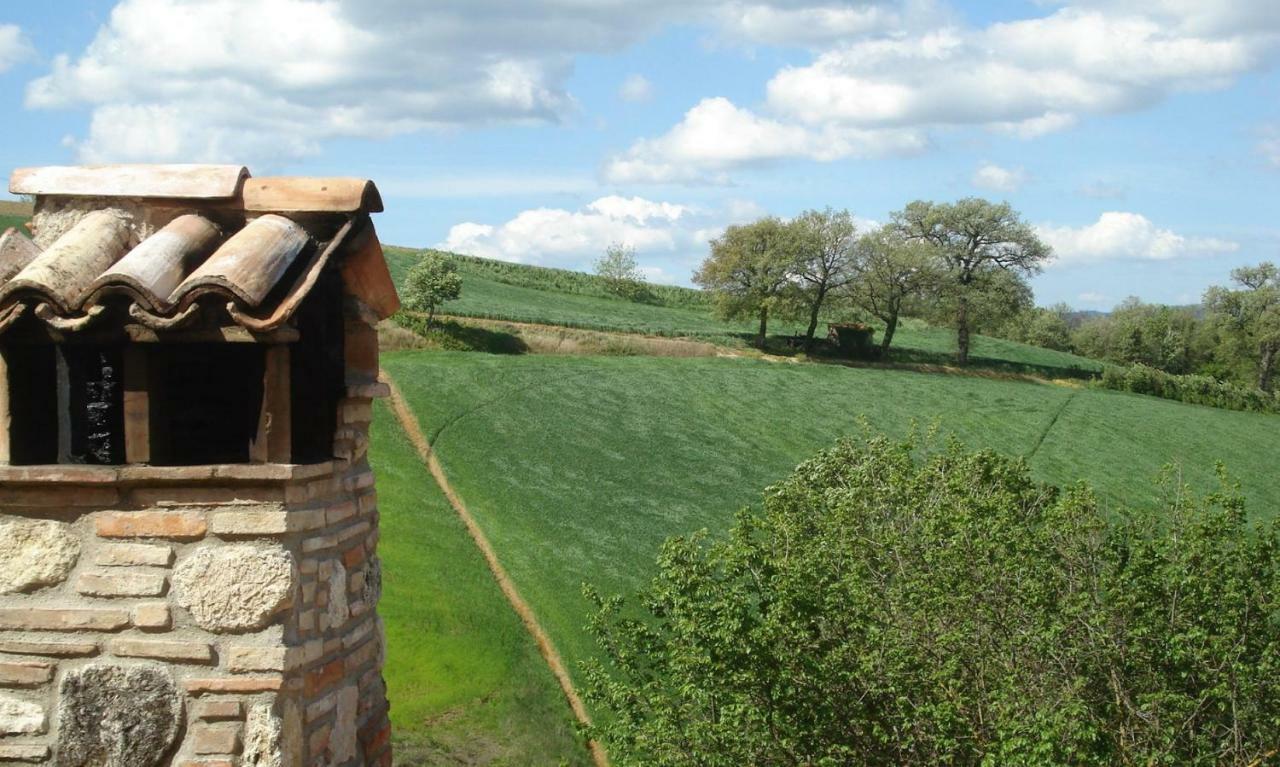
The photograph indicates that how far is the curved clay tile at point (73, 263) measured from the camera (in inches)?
161

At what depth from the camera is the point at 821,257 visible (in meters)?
66.0

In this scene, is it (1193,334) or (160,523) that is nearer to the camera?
(160,523)

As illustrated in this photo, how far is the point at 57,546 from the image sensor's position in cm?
429

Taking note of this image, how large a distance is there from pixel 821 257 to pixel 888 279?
14.8 feet

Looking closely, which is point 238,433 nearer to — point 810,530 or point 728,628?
point 728,628

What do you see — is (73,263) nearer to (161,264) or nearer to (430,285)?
(161,264)

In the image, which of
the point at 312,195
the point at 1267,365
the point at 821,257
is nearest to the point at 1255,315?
the point at 1267,365

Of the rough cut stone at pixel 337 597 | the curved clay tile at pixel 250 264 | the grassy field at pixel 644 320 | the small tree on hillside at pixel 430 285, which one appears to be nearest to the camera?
the curved clay tile at pixel 250 264

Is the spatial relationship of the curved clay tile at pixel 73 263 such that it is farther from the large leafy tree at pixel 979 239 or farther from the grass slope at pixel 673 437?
the large leafy tree at pixel 979 239

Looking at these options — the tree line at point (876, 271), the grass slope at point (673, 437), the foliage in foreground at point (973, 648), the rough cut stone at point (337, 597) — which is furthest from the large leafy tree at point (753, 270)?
the rough cut stone at point (337, 597)

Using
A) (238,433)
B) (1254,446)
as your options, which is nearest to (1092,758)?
(238,433)

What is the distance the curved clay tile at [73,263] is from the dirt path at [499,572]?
1508 centimetres

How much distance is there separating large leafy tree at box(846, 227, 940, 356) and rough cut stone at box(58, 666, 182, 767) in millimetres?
63259

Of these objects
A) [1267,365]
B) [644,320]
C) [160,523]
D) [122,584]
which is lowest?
[1267,365]
